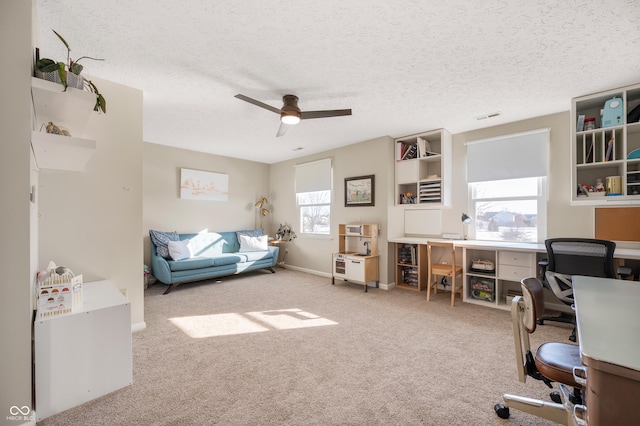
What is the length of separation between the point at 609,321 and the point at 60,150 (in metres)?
3.04

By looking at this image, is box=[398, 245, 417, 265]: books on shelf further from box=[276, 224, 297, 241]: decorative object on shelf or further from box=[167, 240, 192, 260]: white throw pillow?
box=[167, 240, 192, 260]: white throw pillow

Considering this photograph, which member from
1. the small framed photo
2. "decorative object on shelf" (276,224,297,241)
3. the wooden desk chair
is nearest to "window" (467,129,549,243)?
the wooden desk chair

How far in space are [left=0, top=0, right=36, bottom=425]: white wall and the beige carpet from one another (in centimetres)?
40

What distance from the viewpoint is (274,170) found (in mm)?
6461

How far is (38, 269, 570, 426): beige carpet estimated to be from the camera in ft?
5.24

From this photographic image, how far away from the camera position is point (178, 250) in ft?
14.4

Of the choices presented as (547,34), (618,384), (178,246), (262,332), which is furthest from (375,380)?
(178,246)

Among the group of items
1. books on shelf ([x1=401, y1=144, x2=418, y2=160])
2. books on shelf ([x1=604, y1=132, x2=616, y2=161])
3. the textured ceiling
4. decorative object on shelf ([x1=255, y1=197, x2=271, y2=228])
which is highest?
the textured ceiling

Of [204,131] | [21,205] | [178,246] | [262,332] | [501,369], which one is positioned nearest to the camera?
[21,205]

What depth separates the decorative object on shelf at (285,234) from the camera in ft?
19.6

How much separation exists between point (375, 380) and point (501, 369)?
3.26ft

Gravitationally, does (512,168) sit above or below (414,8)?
below

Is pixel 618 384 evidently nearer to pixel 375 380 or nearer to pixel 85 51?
pixel 375 380

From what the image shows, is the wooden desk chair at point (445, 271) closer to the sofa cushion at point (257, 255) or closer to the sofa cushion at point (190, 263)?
the sofa cushion at point (257, 255)
